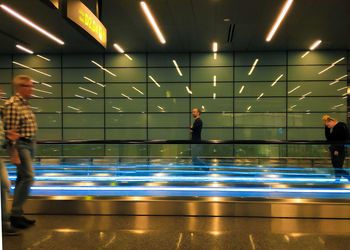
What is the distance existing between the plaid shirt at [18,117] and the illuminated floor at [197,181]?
131 cm

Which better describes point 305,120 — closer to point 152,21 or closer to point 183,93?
point 183,93

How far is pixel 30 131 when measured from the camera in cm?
316

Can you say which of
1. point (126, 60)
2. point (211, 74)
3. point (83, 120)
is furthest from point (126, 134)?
point (211, 74)

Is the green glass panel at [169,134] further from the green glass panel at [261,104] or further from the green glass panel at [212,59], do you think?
the green glass panel at [212,59]

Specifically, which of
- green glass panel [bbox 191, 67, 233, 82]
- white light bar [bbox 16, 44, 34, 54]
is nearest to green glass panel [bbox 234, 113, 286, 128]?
green glass panel [bbox 191, 67, 233, 82]

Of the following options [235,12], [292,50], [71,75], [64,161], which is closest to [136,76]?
[71,75]

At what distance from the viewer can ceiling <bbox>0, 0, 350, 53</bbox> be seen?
735cm

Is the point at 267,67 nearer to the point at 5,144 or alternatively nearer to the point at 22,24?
the point at 22,24

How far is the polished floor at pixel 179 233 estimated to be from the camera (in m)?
2.83

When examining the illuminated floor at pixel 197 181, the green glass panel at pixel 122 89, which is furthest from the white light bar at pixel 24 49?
the illuminated floor at pixel 197 181

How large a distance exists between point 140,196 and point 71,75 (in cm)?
994

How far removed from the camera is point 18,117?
3053 millimetres

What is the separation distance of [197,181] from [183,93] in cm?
834

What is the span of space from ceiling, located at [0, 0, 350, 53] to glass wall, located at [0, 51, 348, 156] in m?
0.59
